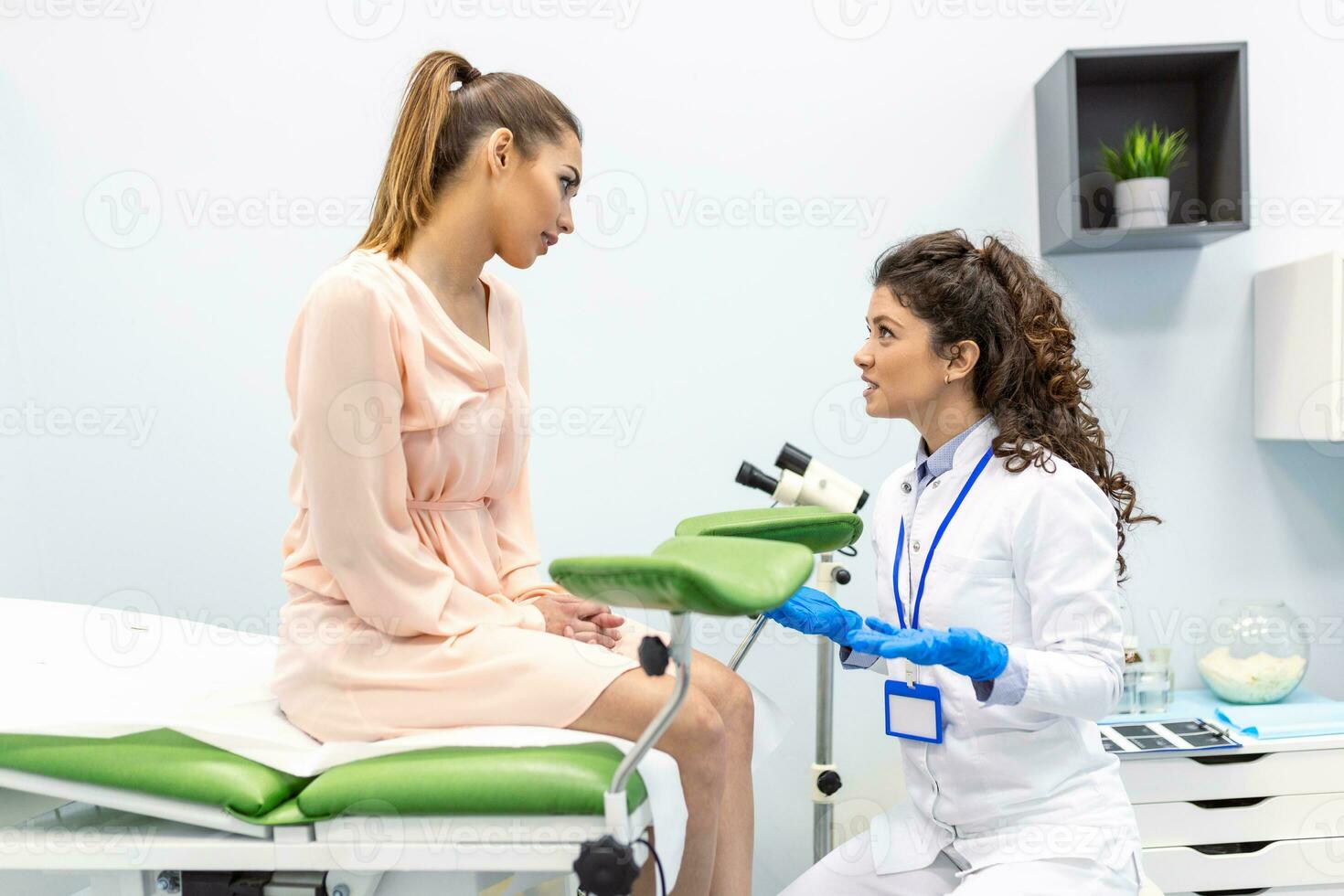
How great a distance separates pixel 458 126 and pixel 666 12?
118cm

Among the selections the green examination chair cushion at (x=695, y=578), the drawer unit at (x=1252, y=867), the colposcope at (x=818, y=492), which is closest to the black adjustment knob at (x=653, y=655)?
the green examination chair cushion at (x=695, y=578)

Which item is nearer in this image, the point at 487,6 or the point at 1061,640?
the point at 1061,640

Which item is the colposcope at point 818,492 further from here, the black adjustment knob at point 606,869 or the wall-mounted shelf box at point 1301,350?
the wall-mounted shelf box at point 1301,350

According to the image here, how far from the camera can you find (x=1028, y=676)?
53.1 inches

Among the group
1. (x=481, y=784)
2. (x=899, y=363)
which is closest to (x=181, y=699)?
(x=481, y=784)

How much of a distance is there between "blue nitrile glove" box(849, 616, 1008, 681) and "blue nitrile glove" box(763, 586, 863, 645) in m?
0.12

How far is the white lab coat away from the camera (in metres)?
1.39

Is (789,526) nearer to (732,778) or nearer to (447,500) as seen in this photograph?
(732,778)

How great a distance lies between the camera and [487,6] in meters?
2.45

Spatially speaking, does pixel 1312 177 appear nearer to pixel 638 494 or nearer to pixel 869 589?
pixel 869 589

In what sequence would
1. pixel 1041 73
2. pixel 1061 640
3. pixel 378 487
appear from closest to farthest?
pixel 378 487
pixel 1061 640
pixel 1041 73

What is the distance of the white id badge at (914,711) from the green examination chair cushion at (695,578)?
46 centimetres

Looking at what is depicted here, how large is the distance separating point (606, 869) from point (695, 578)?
1.08 feet

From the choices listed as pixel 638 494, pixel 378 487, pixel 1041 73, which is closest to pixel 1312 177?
pixel 1041 73
